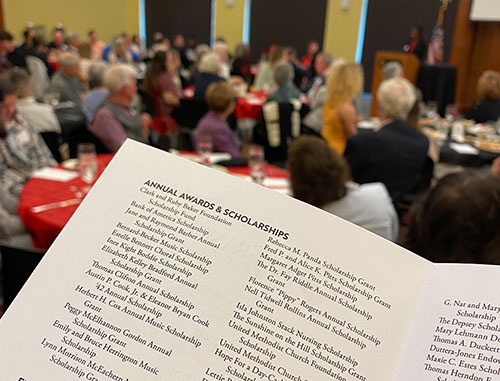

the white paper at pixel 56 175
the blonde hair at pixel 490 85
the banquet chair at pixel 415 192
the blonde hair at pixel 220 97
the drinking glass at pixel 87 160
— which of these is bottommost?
the banquet chair at pixel 415 192

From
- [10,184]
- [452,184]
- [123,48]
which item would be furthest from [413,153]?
[123,48]

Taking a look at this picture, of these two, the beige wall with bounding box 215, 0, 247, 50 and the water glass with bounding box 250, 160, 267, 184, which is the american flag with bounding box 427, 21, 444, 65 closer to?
the beige wall with bounding box 215, 0, 247, 50

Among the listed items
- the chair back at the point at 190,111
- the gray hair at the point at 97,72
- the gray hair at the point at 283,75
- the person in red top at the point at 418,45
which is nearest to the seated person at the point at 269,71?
the gray hair at the point at 283,75

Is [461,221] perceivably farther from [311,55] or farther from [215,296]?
[311,55]

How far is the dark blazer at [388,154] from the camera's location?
11.0ft

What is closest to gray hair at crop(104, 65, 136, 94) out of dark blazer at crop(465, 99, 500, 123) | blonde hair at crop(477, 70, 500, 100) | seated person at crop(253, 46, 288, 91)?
blonde hair at crop(477, 70, 500, 100)

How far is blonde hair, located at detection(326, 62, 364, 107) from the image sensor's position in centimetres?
458

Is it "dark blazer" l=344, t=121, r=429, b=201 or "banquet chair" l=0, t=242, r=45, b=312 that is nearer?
"banquet chair" l=0, t=242, r=45, b=312

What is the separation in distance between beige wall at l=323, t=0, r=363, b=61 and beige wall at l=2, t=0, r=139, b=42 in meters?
7.44

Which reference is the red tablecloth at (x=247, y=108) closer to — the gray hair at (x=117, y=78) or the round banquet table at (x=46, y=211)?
the gray hair at (x=117, y=78)

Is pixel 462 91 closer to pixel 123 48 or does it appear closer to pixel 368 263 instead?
pixel 123 48

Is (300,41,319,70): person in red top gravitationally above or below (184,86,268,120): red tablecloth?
above

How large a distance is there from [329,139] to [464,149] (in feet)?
4.16

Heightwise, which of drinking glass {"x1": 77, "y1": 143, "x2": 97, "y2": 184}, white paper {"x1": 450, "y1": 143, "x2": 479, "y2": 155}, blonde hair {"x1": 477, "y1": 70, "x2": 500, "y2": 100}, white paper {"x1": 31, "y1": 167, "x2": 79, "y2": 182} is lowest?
white paper {"x1": 31, "y1": 167, "x2": 79, "y2": 182}
